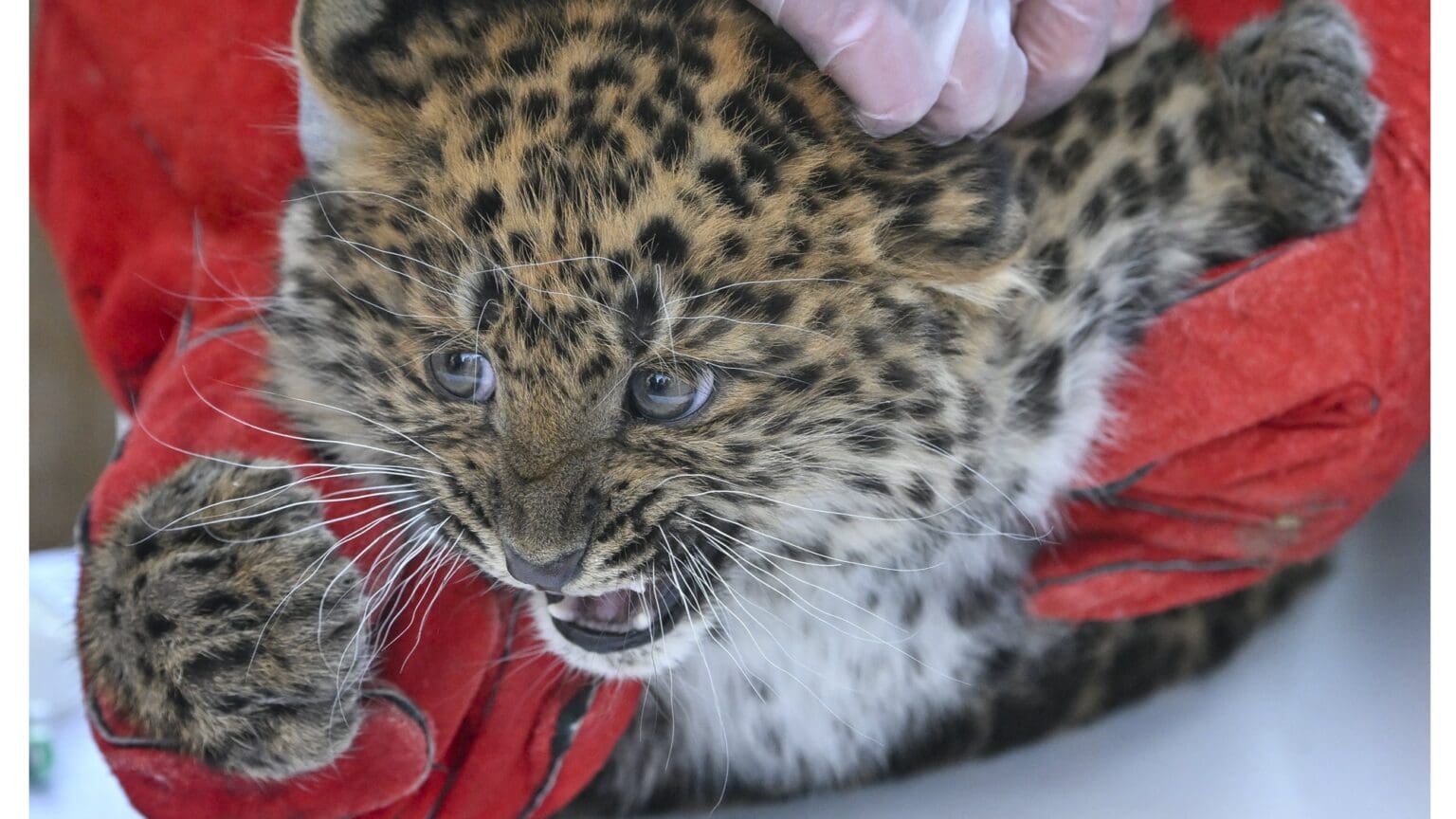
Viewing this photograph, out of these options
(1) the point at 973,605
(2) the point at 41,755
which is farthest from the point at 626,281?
(2) the point at 41,755

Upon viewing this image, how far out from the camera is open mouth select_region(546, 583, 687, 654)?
3.20 feet

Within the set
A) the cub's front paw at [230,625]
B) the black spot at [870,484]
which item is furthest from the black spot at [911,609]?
the cub's front paw at [230,625]

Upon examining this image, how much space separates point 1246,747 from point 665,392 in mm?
714

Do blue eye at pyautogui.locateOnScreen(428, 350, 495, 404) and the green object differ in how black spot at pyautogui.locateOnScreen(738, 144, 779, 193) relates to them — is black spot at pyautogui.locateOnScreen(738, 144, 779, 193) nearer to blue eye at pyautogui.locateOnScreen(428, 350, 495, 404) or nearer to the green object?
blue eye at pyautogui.locateOnScreen(428, 350, 495, 404)

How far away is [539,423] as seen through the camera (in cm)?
83

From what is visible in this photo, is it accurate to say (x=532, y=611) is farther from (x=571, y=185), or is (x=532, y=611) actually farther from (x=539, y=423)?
(x=571, y=185)

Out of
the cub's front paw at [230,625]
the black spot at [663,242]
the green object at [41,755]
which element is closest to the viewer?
the black spot at [663,242]

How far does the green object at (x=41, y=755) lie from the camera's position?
39.8 inches

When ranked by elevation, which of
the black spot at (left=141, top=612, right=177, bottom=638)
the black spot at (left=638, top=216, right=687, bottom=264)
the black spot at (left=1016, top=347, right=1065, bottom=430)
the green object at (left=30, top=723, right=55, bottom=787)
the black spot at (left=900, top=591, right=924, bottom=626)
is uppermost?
the black spot at (left=638, top=216, right=687, bottom=264)

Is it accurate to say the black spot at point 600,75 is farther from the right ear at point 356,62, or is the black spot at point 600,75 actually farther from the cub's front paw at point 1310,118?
the cub's front paw at point 1310,118

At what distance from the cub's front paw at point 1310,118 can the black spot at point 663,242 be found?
23.9 inches

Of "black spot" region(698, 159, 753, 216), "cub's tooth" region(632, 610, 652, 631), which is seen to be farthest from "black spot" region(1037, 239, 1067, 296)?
"cub's tooth" region(632, 610, 652, 631)

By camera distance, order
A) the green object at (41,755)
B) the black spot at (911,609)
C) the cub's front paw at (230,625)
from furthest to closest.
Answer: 1. the black spot at (911,609)
2. the green object at (41,755)
3. the cub's front paw at (230,625)

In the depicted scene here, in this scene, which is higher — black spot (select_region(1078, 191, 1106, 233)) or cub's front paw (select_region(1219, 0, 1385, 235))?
cub's front paw (select_region(1219, 0, 1385, 235))
